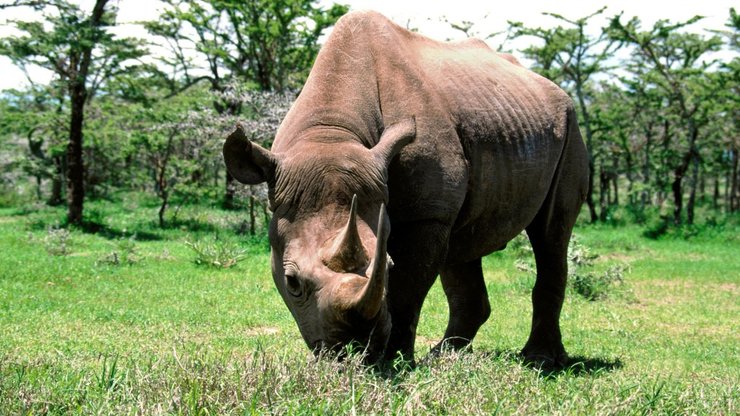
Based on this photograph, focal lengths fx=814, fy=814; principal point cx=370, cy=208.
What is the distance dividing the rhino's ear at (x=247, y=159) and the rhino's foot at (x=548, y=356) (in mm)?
2983

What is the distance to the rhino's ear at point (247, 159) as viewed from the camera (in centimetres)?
409

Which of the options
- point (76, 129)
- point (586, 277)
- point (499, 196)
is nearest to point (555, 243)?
point (499, 196)

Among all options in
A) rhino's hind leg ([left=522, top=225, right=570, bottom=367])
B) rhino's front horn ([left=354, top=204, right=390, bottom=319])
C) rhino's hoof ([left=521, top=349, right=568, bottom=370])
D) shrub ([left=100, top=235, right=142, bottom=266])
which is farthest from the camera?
shrub ([left=100, top=235, right=142, bottom=266])

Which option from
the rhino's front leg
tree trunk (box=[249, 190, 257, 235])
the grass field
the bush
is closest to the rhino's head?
the grass field

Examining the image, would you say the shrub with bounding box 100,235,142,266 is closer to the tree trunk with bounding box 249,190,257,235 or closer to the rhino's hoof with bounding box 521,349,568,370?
the tree trunk with bounding box 249,190,257,235

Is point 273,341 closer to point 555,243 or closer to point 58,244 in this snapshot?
point 555,243

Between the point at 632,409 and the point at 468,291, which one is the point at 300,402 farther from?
the point at 468,291

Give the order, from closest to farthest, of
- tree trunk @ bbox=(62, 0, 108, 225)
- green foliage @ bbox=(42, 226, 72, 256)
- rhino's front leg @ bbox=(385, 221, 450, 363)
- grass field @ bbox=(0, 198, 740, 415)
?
grass field @ bbox=(0, 198, 740, 415) < rhino's front leg @ bbox=(385, 221, 450, 363) < green foliage @ bbox=(42, 226, 72, 256) < tree trunk @ bbox=(62, 0, 108, 225)

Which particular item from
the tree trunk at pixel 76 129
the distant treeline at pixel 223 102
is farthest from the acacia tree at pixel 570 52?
the tree trunk at pixel 76 129

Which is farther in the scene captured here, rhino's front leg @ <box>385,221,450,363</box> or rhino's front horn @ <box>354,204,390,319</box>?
rhino's front leg @ <box>385,221,450,363</box>

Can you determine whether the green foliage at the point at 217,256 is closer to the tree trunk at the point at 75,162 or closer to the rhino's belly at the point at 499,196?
the rhino's belly at the point at 499,196

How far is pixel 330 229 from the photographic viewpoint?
376 centimetres

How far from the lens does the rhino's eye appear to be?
148 inches

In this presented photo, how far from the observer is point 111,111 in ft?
88.2
